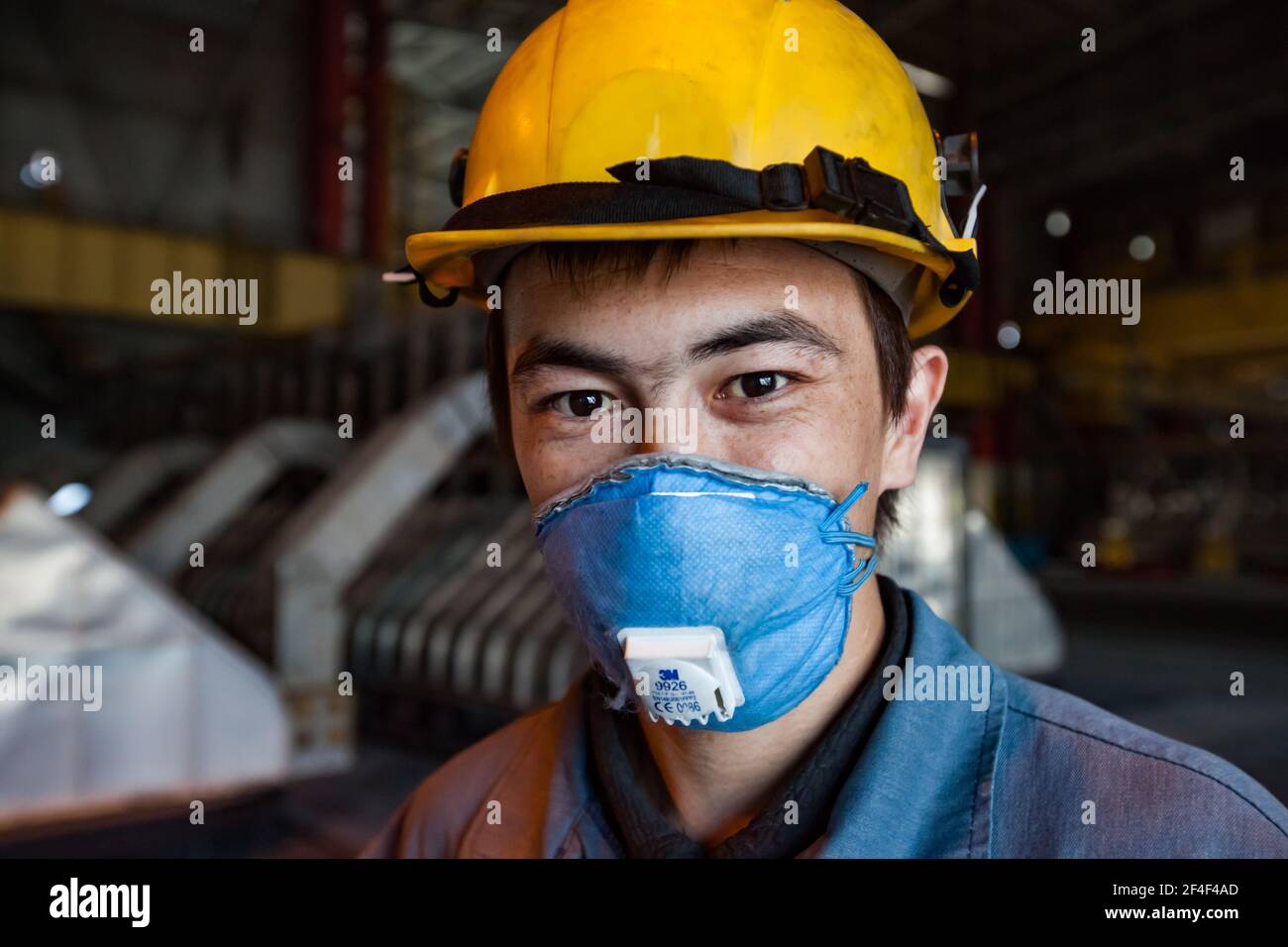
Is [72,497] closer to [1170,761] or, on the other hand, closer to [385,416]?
[385,416]

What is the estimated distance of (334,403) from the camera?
7898 mm

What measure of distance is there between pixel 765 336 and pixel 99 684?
3.71 meters

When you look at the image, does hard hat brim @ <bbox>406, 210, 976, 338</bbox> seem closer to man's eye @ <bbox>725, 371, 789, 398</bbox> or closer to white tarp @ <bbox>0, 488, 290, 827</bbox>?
man's eye @ <bbox>725, 371, 789, 398</bbox>

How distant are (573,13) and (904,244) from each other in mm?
505

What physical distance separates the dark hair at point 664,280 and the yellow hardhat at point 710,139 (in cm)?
4

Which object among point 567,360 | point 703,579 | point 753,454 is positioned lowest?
point 703,579

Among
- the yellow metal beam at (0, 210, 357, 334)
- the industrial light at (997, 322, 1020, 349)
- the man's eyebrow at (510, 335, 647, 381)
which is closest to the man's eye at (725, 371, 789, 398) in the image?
the man's eyebrow at (510, 335, 647, 381)

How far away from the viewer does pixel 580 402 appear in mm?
1220

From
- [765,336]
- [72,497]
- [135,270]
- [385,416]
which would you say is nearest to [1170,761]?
[765,336]

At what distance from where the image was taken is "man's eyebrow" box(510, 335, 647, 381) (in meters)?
1.14

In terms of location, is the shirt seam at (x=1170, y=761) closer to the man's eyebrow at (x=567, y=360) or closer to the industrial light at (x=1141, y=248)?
the man's eyebrow at (x=567, y=360)
